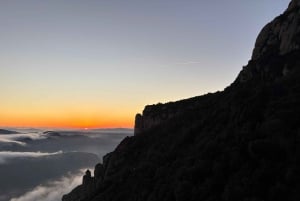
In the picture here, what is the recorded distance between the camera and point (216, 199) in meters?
33.5

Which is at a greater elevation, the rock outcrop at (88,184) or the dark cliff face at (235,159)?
the dark cliff face at (235,159)

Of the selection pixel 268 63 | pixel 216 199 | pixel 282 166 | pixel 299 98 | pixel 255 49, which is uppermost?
pixel 255 49

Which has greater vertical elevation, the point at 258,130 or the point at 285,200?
the point at 258,130

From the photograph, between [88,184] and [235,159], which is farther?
[88,184]

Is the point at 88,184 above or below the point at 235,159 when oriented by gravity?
below

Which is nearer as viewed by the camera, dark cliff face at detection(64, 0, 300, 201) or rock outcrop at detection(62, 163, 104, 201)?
dark cliff face at detection(64, 0, 300, 201)

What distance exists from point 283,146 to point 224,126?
1504 centimetres

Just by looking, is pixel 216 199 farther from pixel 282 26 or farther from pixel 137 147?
pixel 282 26

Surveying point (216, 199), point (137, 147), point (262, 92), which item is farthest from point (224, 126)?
point (137, 147)

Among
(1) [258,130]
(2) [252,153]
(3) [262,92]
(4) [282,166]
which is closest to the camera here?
(4) [282,166]

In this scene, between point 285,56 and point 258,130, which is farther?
point 285,56

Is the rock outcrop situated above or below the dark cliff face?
below

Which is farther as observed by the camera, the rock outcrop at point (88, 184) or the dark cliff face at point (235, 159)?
the rock outcrop at point (88, 184)

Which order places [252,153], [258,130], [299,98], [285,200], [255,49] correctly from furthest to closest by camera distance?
[255,49]
[299,98]
[258,130]
[252,153]
[285,200]
